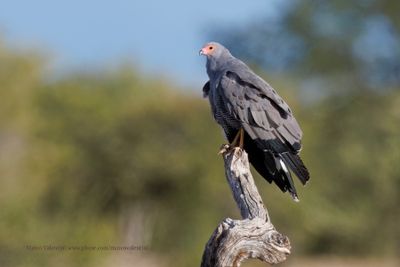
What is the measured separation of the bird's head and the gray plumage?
1.12ft

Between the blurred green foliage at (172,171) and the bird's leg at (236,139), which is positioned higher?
the blurred green foliage at (172,171)

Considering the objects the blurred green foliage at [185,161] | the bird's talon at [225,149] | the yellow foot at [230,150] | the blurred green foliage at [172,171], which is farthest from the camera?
→ the blurred green foliage at [172,171]

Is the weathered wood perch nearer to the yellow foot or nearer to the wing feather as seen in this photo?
the yellow foot

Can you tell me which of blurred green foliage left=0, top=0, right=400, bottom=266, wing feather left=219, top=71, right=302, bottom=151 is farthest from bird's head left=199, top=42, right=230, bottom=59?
blurred green foliage left=0, top=0, right=400, bottom=266

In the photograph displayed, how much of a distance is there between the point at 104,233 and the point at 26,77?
689cm

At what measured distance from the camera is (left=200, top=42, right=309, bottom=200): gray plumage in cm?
841

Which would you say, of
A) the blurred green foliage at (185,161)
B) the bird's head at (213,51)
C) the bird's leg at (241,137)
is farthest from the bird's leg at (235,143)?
the blurred green foliage at (185,161)

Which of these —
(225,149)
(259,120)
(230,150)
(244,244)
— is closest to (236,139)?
(259,120)

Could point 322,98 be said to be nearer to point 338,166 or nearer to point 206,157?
point 338,166

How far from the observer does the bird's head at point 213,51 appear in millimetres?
9461

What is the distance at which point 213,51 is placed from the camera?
949 centimetres

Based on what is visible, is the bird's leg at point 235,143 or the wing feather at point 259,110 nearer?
the bird's leg at point 235,143

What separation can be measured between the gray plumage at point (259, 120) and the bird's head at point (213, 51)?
0.34m

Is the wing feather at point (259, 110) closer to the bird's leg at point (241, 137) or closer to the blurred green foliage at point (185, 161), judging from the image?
the bird's leg at point (241, 137)
